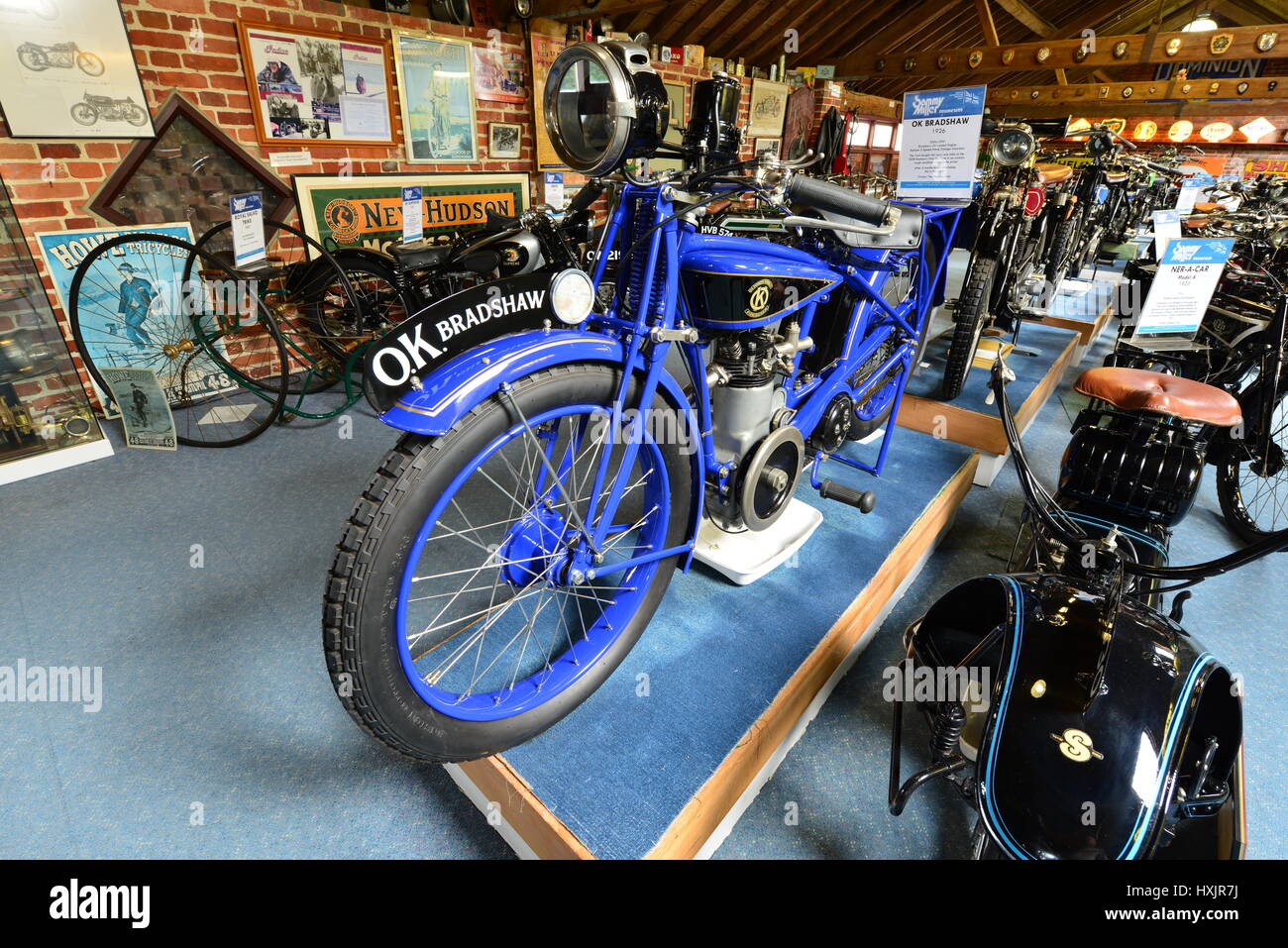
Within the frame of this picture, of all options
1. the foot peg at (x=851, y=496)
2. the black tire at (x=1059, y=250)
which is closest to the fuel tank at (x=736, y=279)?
the foot peg at (x=851, y=496)

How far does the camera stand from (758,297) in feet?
4.91

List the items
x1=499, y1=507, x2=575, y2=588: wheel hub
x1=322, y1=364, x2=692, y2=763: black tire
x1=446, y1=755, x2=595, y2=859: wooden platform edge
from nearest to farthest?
x1=322, y1=364, x2=692, y2=763: black tire, x1=446, y1=755, x2=595, y2=859: wooden platform edge, x1=499, y1=507, x2=575, y2=588: wheel hub

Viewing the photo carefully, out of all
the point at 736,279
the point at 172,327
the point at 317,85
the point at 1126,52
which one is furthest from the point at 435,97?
the point at 1126,52

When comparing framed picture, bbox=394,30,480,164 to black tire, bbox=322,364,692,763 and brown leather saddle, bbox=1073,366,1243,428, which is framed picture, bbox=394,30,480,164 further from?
brown leather saddle, bbox=1073,366,1243,428

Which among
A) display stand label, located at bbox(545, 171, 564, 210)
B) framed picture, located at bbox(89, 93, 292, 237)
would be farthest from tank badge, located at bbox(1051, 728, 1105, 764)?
framed picture, located at bbox(89, 93, 292, 237)

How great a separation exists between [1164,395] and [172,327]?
4.31 meters

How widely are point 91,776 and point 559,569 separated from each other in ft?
4.21

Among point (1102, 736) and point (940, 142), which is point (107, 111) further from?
point (1102, 736)

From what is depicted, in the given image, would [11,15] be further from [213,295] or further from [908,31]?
[908,31]

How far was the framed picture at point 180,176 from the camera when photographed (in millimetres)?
3053

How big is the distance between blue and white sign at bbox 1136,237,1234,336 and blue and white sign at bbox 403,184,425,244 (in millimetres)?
3335

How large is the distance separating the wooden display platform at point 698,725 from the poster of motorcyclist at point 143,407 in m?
2.52

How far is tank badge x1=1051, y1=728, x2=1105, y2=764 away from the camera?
3.29 feet
